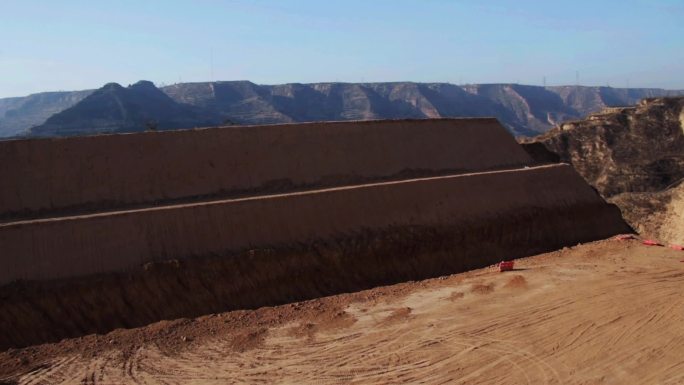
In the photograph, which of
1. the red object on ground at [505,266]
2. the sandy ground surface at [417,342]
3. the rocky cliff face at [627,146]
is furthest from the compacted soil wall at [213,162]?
the rocky cliff face at [627,146]

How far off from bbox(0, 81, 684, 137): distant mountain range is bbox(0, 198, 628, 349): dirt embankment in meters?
47.5

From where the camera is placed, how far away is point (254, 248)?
13289 mm

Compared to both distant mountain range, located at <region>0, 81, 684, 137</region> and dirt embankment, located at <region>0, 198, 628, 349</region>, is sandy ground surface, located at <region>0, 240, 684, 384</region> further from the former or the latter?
distant mountain range, located at <region>0, 81, 684, 137</region>

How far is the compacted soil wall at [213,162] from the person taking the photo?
47.0ft

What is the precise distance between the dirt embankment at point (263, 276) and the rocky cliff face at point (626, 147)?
10709 millimetres

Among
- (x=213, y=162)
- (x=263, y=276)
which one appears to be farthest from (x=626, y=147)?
(x=263, y=276)

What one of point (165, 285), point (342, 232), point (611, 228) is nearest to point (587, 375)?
point (342, 232)

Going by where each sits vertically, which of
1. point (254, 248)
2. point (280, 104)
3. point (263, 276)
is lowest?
point (263, 276)

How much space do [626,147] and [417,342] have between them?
25.3m

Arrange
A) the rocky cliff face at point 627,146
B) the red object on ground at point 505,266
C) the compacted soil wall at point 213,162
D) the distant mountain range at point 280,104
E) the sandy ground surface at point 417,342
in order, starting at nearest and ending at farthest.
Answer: the sandy ground surface at point 417,342 → the compacted soil wall at point 213,162 → the red object on ground at point 505,266 → the rocky cliff face at point 627,146 → the distant mountain range at point 280,104

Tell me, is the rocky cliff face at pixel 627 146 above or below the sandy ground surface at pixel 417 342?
above

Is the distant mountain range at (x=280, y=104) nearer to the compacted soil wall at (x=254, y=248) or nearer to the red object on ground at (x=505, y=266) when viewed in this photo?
the compacted soil wall at (x=254, y=248)

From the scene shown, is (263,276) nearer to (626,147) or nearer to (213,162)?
(213,162)

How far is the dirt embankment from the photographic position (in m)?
11.0
